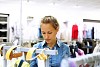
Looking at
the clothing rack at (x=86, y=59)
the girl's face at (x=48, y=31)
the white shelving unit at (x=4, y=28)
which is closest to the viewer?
the clothing rack at (x=86, y=59)

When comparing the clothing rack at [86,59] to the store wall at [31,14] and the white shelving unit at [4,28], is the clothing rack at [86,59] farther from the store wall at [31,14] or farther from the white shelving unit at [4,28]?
the white shelving unit at [4,28]

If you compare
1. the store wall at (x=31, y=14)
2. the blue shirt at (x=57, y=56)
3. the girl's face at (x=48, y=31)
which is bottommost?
the blue shirt at (x=57, y=56)

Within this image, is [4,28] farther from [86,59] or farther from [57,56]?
[86,59]

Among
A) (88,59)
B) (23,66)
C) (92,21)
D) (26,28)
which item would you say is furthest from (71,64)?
(92,21)

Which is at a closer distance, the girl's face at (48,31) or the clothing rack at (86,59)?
the clothing rack at (86,59)

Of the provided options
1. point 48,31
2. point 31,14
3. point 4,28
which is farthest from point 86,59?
point 31,14

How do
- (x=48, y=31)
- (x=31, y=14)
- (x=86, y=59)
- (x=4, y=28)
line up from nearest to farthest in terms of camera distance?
(x=86, y=59)
(x=48, y=31)
(x=4, y=28)
(x=31, y=14)

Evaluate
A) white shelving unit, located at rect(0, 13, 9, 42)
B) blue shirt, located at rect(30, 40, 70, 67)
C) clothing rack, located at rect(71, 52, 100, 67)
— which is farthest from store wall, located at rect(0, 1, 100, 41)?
clothing rack, located at rect(71, 52, 100, 67)

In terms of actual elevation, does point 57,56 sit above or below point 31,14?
below

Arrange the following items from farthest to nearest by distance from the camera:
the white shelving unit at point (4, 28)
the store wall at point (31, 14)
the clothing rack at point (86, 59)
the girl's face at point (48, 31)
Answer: the store wall at point (31, 14) → the white shelving unit at point (4, 28) → the girl's face at point (48, 31) → the clothing rack at point (86, 59)

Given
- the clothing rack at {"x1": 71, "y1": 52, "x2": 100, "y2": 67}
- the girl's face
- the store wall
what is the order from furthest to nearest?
1. the store wall
2. the girl's face
3. the clothing rack at {"x1": 71, "y1": 52, "x2": 100, "y2": 67}

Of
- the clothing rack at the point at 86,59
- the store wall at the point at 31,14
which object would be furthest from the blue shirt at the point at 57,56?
the store wall at the point at 31,14

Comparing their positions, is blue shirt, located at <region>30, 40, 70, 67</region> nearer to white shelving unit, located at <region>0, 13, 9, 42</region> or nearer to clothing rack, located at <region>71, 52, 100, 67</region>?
clothing rack, located at <region>71, 52, 100, 67</region>

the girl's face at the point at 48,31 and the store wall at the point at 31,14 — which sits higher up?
the store wall at the point at 31,14
